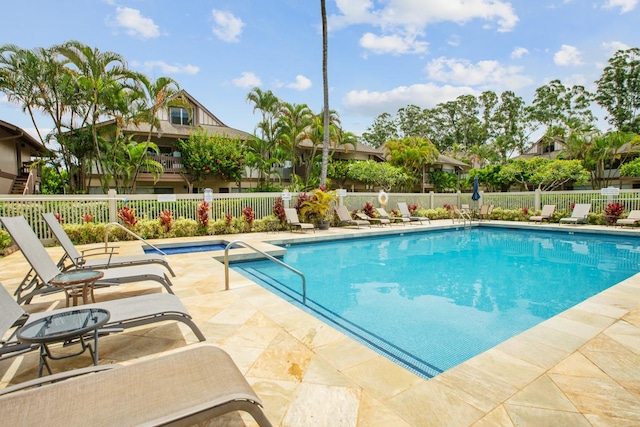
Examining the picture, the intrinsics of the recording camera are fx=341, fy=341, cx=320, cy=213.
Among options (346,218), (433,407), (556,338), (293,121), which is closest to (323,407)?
(433,407)

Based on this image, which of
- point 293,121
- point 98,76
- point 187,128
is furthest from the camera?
point 187,128

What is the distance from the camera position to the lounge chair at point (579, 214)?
1462 cm

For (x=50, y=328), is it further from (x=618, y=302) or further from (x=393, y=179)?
(x=393, y=179)

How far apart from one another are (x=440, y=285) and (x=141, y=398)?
600 cm

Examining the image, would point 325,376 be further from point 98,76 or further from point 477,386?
point 98,76

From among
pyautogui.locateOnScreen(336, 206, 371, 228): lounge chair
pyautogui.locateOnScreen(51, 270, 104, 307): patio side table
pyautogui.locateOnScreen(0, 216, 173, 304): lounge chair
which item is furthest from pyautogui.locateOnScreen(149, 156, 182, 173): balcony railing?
pyautogui.locateOnScreen(51, 270, 104, 307): patio side table

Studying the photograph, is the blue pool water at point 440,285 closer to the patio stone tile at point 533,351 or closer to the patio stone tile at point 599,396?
the patio stone tile at point 533,351

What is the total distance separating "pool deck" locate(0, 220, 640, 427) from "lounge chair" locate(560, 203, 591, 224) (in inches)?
493

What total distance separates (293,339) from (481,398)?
1.65 meters

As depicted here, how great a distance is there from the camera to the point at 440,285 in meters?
6.66

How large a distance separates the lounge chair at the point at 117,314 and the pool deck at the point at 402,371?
39cm

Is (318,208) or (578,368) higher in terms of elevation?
(318,208)

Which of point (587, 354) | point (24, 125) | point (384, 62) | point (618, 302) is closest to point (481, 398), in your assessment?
point (587, 354)

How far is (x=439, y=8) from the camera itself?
12883mm
